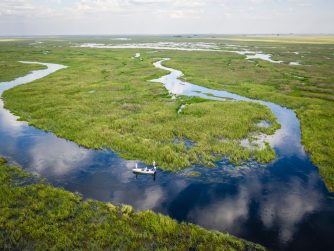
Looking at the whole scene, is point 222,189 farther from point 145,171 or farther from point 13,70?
point 13,70

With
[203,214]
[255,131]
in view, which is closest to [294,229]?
[203,214]

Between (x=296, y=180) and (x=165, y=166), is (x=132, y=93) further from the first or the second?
(x=296, y=180)

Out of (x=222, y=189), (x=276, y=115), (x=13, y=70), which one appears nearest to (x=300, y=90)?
(x=276, y=115)

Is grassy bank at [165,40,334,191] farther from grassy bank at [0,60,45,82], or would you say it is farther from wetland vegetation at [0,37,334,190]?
grassy bank at [0,60,45,82]

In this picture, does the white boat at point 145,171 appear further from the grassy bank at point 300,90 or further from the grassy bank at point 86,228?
the grassy bank at point 300,90

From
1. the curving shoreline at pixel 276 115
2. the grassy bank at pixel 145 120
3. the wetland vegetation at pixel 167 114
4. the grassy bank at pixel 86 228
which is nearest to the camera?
the grassy bank at pixel 86 228

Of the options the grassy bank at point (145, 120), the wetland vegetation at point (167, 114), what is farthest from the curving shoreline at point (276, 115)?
the grassy bank at point (145, 120)
